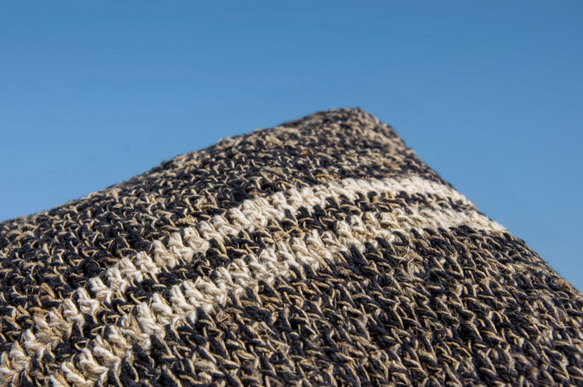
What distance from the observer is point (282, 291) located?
1.38ft

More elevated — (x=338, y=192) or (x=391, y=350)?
(x=338, y=192)

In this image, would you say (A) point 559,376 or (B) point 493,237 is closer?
(A) point 559,376

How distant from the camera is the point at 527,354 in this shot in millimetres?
391

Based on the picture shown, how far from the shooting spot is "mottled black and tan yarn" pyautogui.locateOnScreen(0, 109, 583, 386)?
1.26 feet

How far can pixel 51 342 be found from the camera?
1.34 ft

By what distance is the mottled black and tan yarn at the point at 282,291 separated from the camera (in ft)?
1.26

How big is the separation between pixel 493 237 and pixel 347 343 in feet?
0.67

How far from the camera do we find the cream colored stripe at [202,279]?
0.40m

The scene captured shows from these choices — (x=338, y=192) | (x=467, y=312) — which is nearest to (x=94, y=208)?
(x=338, y=192)

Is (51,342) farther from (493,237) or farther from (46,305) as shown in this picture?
(493,237)

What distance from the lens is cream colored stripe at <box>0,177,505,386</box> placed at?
40 cm

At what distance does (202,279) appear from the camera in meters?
0.43

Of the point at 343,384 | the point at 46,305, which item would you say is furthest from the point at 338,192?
the point at 46,305

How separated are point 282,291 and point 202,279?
0.07m
